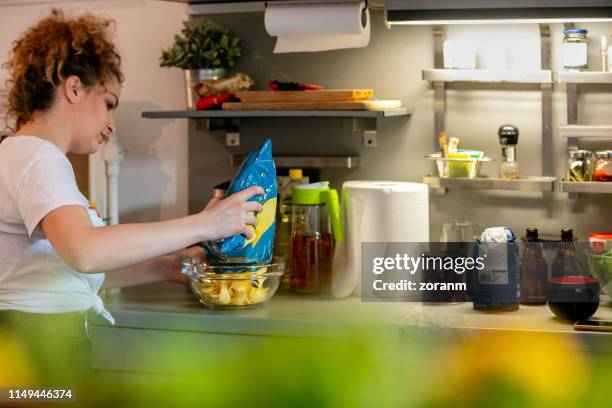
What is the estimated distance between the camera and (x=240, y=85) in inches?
93.3

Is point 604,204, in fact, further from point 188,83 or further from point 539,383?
point 539,383

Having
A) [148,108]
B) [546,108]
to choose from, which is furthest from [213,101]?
[546,108]

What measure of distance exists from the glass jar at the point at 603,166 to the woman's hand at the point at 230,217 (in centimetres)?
110

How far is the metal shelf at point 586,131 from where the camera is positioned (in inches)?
85.6

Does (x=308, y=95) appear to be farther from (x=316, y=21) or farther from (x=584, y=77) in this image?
(x=584, y=77)

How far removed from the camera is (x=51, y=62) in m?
1.51

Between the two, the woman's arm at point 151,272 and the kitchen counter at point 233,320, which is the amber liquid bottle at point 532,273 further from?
the woman's arm at point 151,272

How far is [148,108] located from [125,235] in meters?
1.39

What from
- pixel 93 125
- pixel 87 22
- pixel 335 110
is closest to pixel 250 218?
pixel 93 125

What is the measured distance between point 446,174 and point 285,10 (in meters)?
0.62

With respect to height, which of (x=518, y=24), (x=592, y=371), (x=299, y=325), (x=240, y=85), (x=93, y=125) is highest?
(x=518, y=24)

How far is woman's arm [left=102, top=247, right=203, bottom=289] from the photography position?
1902mm

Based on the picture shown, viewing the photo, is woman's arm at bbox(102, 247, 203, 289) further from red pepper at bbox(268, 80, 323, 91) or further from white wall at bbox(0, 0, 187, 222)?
white wall at bbox(0, 0, 187, 222)

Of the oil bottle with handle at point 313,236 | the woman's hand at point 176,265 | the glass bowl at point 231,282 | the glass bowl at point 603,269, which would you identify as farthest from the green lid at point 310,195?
the glass bowl at point 603,269
